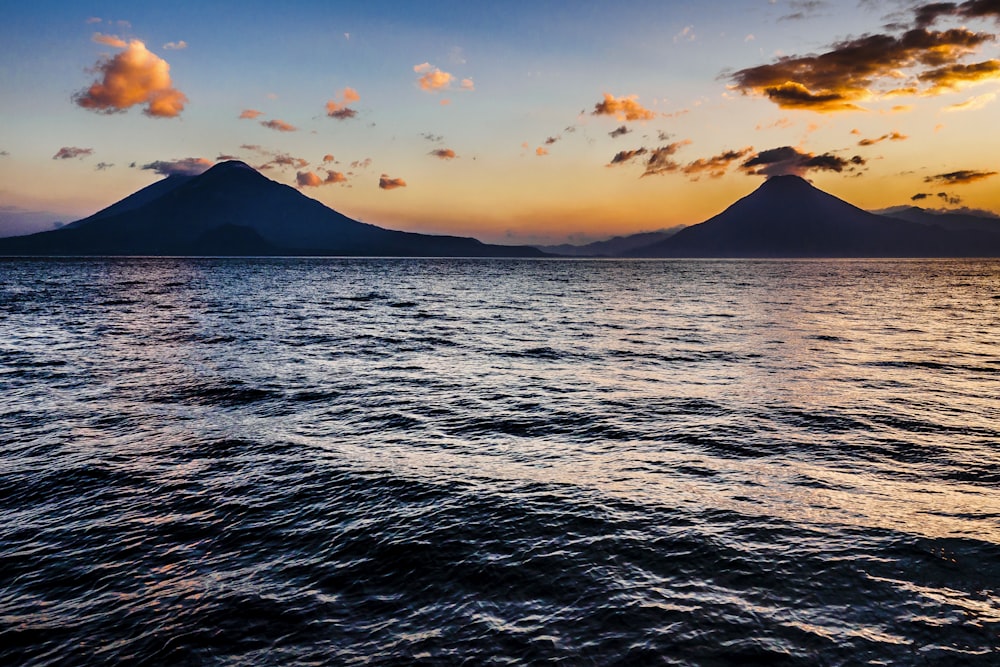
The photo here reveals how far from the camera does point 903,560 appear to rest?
34.4 ft

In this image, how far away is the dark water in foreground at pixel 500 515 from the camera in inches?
332

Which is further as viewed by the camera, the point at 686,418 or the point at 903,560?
the point at 686,418

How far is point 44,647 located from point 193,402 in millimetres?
15894

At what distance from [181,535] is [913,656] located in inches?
492

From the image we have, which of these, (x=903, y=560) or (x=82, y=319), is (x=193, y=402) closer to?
(x=903, y=560)

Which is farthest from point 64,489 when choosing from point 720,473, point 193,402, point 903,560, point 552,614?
point 903,560

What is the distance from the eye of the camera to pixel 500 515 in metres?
12.5

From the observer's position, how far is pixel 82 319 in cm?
5353

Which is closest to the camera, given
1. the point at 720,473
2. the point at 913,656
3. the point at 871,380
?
the point at 913,656

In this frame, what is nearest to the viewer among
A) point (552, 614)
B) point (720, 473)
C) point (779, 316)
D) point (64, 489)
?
point (552, 614)

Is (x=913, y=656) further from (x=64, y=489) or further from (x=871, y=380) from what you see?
(x=871, y=380)

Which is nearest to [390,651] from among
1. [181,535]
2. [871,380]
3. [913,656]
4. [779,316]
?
[181,535]

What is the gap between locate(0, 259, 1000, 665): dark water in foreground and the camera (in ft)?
27.7

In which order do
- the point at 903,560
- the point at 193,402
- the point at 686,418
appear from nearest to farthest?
the point at 903,560
the point at 686,418
the point at 193,402
